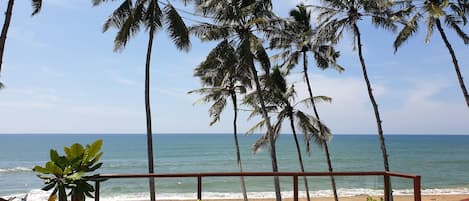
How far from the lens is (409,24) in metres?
11.6

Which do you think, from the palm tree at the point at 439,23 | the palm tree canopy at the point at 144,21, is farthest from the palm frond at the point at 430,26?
the palm tree canopy at the point at 144,21

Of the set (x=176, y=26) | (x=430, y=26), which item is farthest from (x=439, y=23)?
(x=176, y=26)

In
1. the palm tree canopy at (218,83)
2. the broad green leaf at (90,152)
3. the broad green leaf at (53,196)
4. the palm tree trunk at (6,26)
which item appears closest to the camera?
the broad green leaf at (53,196)

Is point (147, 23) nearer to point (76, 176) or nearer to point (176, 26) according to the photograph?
point (176, 26)

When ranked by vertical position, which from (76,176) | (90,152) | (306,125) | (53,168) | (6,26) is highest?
(6,26)

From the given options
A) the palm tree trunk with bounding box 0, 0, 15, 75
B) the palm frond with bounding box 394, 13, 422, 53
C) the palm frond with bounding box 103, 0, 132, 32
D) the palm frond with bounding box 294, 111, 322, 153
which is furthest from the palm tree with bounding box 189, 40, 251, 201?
the palm tree trunk with bounding box 0, 0, 15, 75

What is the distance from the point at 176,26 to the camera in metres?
10.5

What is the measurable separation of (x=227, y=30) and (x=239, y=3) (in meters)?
0.94

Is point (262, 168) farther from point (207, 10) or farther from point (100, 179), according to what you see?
point (100, 179)

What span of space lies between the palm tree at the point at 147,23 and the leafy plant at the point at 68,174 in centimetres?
485

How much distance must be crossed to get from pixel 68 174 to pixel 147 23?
6.14 metres

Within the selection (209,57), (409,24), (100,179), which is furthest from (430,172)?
(100,179)

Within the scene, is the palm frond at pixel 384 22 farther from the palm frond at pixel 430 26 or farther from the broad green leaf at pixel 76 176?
the broad green leaf at pixel 76 176

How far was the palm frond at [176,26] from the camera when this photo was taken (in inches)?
413
